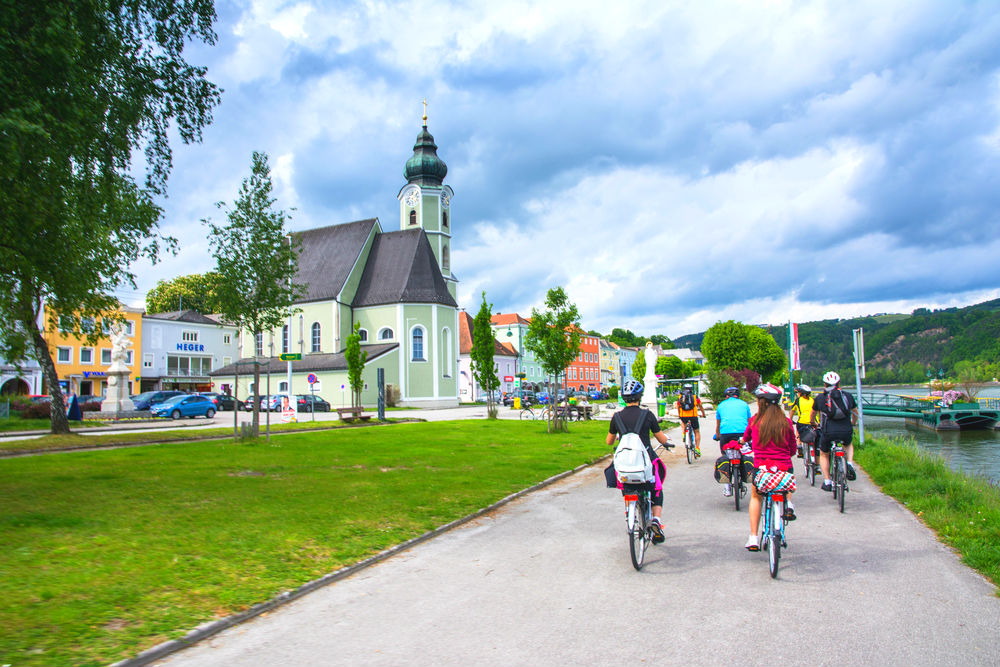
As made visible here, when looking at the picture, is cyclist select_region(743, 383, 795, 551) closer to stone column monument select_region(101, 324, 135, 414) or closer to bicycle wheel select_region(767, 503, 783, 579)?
bicycle wheel select_region(767, 503, 783, 579)

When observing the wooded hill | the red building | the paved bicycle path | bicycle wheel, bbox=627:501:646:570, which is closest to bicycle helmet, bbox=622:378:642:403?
bicycle wheel, bbox=627:501:646:570

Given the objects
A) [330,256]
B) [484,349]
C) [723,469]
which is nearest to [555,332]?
[484,349]

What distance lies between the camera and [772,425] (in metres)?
6.88

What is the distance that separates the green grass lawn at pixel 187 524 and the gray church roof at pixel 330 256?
1739 inches

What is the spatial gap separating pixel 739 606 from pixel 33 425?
31534 mm

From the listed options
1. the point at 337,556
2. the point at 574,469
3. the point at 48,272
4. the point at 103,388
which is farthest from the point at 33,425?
the point at 103,388

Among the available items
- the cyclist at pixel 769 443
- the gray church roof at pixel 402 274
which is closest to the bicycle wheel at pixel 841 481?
the cyclist at pixel 769 443

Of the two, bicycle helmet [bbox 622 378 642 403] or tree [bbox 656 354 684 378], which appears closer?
bicycle helmet [bbox 622 378 642 403]

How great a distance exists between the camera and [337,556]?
289 inches

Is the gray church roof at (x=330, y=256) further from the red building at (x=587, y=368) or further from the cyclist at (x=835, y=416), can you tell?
the cyclist at (x=835, y=416)

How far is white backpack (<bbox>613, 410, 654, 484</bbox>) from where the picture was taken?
6.79 meters

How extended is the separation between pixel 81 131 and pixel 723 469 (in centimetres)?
1028

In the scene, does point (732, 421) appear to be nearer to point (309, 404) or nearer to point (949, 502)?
point (949, 502)

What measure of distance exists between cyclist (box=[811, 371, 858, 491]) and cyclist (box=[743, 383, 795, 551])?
3514 mm
